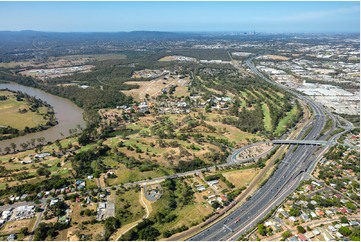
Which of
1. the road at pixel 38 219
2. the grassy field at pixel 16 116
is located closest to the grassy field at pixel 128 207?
the road at pixel 38 219

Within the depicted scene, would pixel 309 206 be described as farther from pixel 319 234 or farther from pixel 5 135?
pixel 5 135

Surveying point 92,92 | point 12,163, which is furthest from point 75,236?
point 92,92

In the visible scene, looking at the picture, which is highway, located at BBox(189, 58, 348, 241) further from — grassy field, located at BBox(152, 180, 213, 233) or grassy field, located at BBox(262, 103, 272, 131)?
grassy field, located at BBox(262, 103, 272, 131)

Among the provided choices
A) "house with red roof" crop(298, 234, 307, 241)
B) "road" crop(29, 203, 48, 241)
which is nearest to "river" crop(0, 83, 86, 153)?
"road" crop(29, 203, 48, 241)

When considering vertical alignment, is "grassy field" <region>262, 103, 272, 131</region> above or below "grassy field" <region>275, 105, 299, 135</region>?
above

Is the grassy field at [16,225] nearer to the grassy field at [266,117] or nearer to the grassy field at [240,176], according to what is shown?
the grassy field at [240,176]
